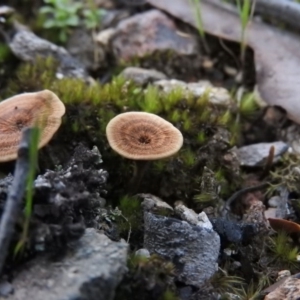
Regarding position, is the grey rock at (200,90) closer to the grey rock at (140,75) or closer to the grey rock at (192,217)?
the grey rock at (140,75)

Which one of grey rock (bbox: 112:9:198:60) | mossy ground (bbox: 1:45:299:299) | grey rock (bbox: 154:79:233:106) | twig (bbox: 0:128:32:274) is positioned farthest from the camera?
grey rock (bbox: 112:9:198:60)

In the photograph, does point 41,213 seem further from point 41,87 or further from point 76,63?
point 76,63

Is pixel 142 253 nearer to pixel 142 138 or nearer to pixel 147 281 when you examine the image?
pixel 147 281

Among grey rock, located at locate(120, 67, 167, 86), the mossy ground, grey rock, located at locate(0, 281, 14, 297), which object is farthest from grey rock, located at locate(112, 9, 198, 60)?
grey rock, located at locate(0, 281, 14, 297)

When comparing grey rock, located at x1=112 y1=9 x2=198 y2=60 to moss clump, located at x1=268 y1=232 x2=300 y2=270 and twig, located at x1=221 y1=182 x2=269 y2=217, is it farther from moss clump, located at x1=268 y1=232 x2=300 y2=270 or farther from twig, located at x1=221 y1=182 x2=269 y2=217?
moss clump, located at x1=268 y1=232 x2=300 y2=270

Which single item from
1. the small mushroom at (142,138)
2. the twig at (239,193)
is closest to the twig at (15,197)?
the small mushroom at (142,138)

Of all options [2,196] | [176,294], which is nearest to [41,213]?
[2,196]
